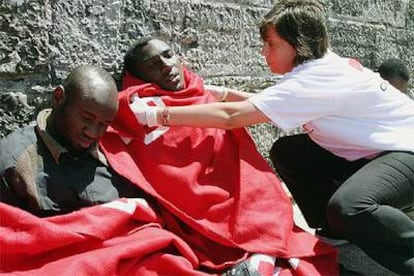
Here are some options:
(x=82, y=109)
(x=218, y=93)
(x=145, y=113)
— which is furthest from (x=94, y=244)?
(x=218, y=93)

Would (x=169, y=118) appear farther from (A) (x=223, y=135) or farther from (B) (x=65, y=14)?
(B) (x=65, y=14)

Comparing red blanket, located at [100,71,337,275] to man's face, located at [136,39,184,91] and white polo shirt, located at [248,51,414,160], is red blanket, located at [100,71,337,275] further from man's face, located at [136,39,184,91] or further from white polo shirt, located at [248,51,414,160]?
white polo shirt, located at [248,51,414,160]

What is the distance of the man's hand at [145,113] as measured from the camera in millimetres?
2594

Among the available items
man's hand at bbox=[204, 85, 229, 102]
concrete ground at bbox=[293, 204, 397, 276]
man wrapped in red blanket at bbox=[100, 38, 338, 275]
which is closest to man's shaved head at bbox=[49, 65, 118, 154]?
man wrapped in red blanket at bbox=[100, 38, 338, 275]

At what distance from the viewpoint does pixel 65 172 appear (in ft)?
7.73

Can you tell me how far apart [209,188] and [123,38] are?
864 millimetres

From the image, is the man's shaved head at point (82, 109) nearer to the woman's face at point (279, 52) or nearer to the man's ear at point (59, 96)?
the man's ear at point (59, 96)

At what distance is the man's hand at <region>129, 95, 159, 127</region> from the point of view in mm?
2594

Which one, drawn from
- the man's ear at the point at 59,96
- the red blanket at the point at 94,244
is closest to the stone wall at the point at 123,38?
the man's ear at the point at 59,96

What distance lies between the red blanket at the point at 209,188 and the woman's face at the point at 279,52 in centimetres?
40

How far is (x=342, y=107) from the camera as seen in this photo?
2701 millimetres

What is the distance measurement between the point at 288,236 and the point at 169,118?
0.68 m

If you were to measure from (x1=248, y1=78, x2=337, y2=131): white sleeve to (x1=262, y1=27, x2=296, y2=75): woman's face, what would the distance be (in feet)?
0.67

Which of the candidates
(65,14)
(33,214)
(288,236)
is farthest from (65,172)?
(288,236)
